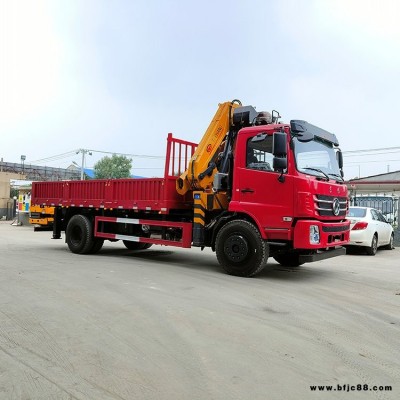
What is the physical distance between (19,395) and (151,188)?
6.86 metres

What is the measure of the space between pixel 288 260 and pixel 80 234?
Result: 5.65 m

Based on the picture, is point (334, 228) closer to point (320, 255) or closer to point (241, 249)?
point (320, 255)

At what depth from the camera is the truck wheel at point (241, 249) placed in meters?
7.36

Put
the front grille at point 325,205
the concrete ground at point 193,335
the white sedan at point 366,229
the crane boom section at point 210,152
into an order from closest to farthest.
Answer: the concrete ground at point 193,335 < the front grille at point 325,205 < the crane boom section at point 210,152 < the white sedan at point 366,229

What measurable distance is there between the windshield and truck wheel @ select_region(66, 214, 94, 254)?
6.14 m

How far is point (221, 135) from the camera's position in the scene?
29.0 feet

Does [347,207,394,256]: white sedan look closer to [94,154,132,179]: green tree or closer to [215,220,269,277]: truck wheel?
[215,220,269,277]: truck wheel

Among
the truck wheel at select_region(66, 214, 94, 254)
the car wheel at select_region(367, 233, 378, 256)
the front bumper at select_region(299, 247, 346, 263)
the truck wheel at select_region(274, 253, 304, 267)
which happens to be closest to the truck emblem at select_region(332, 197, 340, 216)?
the front bumper at select_region(299, 247, 346, 263)

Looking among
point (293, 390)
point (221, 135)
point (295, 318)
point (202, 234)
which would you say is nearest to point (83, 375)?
point (293, 390)

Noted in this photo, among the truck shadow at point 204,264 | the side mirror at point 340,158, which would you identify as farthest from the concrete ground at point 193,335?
the side mirror at point 340,158

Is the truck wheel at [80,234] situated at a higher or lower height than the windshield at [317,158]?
lower

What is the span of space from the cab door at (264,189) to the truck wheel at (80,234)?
4.79 m

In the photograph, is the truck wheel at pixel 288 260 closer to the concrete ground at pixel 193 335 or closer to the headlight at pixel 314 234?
the concrete ground at pixel 193 335

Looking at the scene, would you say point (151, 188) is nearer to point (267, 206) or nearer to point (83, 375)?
point (267, 206)
